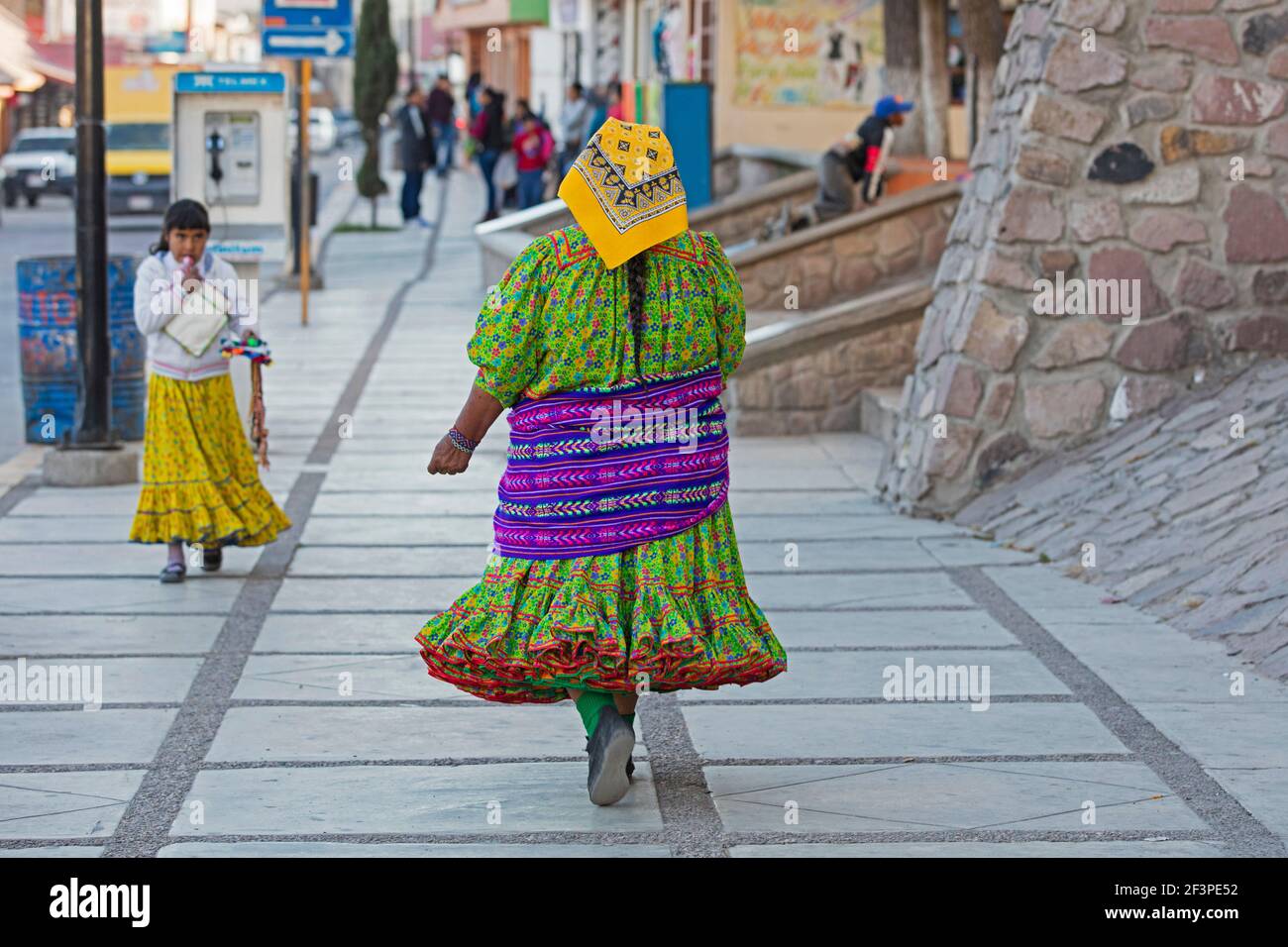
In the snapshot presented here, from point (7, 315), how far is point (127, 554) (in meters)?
10.8

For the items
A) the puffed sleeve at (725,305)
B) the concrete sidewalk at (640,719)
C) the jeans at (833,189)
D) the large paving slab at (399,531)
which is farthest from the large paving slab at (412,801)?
the jeans at (833,189)

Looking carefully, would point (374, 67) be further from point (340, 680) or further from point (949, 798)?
point (949, 798)

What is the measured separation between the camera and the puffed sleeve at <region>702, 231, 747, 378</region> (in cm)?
495

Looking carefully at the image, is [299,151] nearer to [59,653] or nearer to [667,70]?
[667,70]

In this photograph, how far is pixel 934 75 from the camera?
17.0 m

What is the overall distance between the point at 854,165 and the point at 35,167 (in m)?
22.6

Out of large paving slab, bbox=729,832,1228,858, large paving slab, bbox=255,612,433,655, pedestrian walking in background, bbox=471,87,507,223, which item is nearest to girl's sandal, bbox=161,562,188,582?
large paving slab, bbox=255,612,433,655

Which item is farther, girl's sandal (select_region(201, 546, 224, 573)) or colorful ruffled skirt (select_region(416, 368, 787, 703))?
girl's sandal (select_region(201, 546, 224, 573))

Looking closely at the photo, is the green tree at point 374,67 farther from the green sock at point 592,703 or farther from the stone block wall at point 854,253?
the green sock at point 592,703

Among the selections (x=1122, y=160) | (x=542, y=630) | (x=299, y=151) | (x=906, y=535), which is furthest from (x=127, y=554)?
(x=299, y=151)

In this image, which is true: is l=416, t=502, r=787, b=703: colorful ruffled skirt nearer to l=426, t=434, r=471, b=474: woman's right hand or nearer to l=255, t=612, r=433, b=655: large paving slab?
l=426, t=434, r=471, b=474: woman's right hand

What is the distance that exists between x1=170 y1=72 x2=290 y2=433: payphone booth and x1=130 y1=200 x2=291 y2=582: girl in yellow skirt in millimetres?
4215

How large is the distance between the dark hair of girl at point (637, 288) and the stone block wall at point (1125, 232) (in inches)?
177

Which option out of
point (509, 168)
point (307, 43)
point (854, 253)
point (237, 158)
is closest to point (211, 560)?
point (237, 158)
